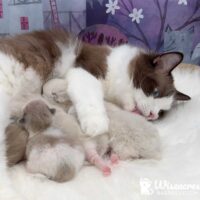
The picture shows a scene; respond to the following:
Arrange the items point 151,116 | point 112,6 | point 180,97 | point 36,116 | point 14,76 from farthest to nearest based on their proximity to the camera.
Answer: point 112,6 → point 180,97 → point 151,116 → point 14,76 → point 36,116

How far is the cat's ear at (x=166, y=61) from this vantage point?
1.73 meters

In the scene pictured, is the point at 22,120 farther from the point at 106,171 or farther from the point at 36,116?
the point at 106,171

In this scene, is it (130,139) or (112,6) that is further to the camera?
(112,6)

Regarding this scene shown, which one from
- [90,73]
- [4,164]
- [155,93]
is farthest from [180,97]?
[4,164]

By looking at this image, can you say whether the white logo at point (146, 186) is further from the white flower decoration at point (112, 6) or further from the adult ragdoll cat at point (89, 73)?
the white flower decoration at point (112, 6)

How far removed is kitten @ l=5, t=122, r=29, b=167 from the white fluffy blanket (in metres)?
0.04

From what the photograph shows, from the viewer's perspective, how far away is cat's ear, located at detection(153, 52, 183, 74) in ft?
5.69

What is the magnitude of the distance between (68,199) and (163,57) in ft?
3.08

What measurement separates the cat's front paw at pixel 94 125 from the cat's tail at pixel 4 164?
0.30 m

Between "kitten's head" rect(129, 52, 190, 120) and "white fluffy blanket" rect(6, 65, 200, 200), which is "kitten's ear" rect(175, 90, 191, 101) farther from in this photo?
Result: "white fluffy blanket" rect(6, 65, 200, 200)

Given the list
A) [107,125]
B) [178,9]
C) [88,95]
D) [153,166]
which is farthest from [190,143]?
[178,9]

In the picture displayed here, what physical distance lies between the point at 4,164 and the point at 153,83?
86cm

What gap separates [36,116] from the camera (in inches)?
51.8

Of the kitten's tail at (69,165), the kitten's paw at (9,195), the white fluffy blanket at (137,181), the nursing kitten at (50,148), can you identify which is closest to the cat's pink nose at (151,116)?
the white fluffy blanket at (137,181)
